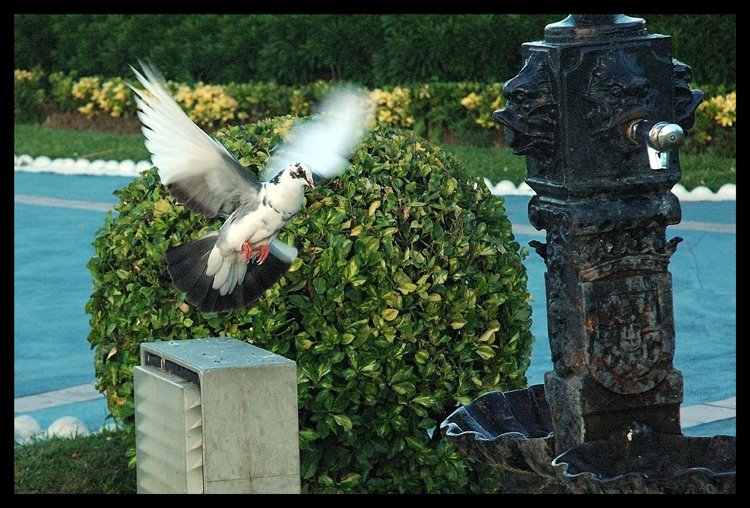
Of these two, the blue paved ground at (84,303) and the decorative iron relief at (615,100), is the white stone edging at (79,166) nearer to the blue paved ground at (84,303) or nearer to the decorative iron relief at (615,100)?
the blue paved ground at (84,303)

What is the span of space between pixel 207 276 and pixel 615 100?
174cm

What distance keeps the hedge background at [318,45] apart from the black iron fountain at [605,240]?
12366 millimetres

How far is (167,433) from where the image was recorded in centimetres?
425

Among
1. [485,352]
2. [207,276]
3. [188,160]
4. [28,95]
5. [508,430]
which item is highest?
[28,95]

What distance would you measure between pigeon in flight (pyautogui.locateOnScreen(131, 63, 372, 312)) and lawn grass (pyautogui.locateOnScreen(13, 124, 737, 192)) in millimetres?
6987

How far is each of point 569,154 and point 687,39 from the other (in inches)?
496

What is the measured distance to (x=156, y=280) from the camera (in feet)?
17.9

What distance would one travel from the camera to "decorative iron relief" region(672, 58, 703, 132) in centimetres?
400

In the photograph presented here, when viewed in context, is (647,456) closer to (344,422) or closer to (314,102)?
(344,422)

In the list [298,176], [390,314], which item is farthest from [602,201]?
[390,314]

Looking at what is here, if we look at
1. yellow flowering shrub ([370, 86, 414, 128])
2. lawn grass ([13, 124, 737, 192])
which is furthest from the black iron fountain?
yellow flowering shrub ([370, 86, 414, 128])

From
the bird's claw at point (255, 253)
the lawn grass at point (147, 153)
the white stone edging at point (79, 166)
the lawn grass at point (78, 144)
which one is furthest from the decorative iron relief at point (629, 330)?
the lawn grass at point (78, 144)

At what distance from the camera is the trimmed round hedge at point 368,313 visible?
17.2 ft
